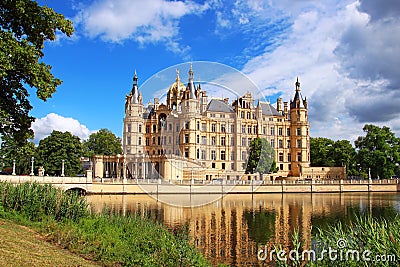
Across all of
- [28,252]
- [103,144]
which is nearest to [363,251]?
[28,252]

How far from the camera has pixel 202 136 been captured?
6638cm

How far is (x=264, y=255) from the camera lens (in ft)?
56.9

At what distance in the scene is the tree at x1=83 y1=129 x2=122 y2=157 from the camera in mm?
80750

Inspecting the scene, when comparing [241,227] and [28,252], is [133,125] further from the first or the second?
[28,252]

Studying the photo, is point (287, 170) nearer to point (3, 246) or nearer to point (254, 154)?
point (254, 154)

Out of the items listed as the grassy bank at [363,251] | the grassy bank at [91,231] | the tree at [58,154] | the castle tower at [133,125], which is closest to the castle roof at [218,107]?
the grassy bank at [91,231]

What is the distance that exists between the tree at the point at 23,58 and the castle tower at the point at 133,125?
49.4m

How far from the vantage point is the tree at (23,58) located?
1251 centimetres

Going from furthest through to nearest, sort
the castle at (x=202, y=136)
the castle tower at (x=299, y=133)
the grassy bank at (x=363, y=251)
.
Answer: the castle tower at (x=299, y=133), the castle at (x=202, y=136), the grassy bank at (x=363, y=251)

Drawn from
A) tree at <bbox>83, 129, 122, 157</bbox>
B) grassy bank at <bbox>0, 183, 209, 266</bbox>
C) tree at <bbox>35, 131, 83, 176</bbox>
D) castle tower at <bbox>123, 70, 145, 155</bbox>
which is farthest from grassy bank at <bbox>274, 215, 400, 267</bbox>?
tree at <bbox>83, 129, 122, 157</bbox>

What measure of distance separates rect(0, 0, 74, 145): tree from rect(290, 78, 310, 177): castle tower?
217 ft

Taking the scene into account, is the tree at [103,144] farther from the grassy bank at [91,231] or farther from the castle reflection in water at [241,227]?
the grassy bank at [91,231]

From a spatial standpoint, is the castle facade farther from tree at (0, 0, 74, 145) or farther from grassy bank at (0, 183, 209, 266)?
tree at (0, 0, 74, 145)

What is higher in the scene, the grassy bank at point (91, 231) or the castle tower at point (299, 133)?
the castle tower at point (299, 133)
